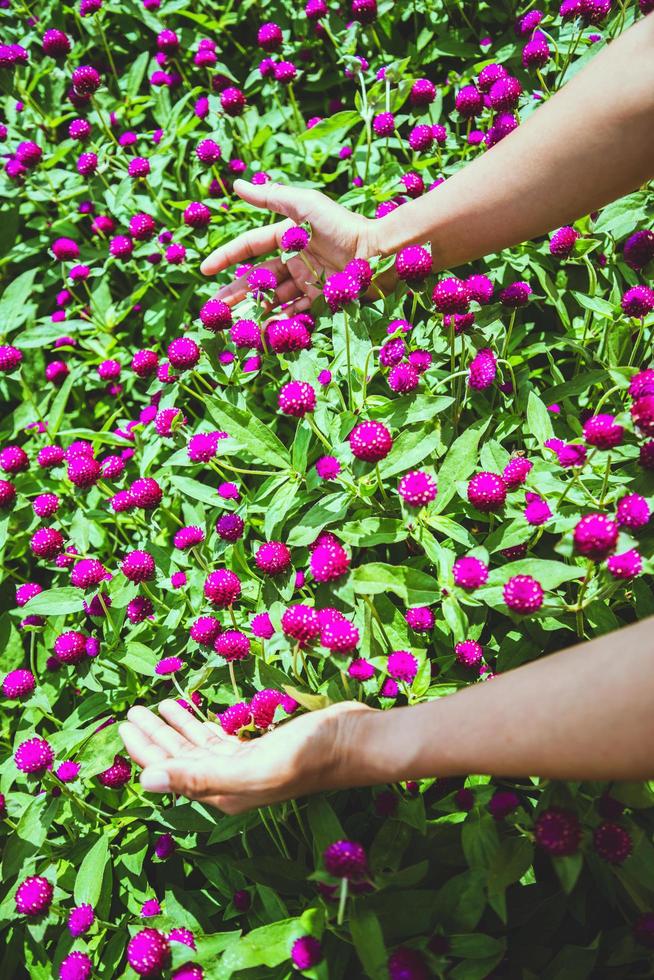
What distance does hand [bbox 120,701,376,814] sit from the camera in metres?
1.18

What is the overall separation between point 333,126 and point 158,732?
221 cm

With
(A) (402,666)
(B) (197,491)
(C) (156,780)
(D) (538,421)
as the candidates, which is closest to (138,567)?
(B) (197,491)

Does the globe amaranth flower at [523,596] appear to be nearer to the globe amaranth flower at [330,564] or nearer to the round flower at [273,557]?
the globe amaranth flower at [330,564]

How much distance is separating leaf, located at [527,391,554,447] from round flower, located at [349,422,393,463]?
1.67 feet

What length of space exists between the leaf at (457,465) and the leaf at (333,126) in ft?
5.02

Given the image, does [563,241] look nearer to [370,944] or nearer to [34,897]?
[370,944]

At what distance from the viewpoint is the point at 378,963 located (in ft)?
3.92

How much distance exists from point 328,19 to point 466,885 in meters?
3.00

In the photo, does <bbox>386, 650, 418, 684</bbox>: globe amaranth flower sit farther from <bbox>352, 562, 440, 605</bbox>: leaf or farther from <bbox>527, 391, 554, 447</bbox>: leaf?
<bbox>527, 391, 554, 447</bbox>: leaf

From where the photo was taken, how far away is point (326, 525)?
177 cm

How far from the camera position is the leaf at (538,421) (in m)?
1.69

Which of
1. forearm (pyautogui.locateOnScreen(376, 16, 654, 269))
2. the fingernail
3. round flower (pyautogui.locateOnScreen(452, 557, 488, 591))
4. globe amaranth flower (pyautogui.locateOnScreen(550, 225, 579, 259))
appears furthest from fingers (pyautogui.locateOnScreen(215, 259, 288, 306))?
the fingernail

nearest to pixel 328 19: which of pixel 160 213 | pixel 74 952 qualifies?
pixel 160 213

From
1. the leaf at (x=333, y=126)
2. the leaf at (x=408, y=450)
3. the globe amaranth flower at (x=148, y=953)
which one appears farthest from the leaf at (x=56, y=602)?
the leaf at (x=333, y=126)
